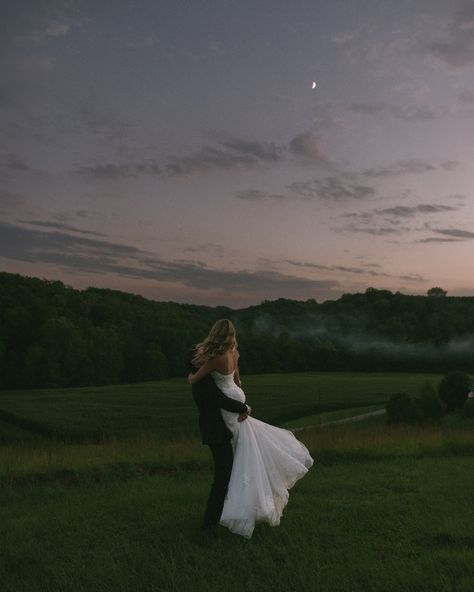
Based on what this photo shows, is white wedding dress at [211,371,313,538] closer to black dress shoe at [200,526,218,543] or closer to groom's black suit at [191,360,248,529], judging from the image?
groom's black suit at [191,360,248,529]

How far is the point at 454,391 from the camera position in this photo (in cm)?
5600

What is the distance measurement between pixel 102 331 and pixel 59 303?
60.1ft

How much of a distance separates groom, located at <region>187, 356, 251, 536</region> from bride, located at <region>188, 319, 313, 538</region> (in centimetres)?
9

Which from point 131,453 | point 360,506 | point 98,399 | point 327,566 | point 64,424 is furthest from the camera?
point 98,399

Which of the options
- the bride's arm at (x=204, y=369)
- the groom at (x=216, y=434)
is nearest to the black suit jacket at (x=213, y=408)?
the groom at (x=216, y=434)

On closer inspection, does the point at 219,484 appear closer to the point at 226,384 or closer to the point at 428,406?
the point at 226,384

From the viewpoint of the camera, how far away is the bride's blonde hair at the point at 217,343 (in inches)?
291

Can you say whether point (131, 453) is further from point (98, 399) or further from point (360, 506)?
point (98, 399)

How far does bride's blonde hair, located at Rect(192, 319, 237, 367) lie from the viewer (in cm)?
739

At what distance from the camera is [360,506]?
8836mm

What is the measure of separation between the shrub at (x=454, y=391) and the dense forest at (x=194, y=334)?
2961 cm

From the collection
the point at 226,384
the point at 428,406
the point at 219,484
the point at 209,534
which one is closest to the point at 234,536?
the point at 209,534

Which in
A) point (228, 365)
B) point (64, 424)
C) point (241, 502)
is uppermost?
point (228, 365)

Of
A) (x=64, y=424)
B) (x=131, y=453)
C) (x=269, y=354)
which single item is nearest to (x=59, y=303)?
(x=269, y=354)
